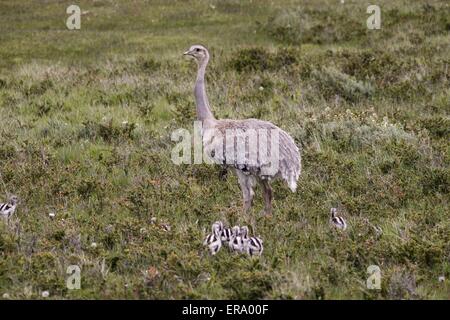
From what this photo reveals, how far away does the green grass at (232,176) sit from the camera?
23.5 ft

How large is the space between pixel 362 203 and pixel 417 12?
18143 mm

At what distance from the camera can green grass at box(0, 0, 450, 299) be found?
7.15 meters

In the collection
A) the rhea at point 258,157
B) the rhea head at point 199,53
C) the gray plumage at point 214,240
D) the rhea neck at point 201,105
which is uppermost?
the rhea head at point 199,53

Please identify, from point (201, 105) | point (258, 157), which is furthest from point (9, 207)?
point (258, 157)

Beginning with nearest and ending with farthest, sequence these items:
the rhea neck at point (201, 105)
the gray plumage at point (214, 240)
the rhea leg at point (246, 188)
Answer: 1. the gray plumage at point (214, 240)
2. the rhea leg at point (246, 188)
3. the rhea neck at point (201, 105)

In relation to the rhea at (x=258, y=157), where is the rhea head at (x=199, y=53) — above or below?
above

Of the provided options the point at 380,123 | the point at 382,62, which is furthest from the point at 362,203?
the point at 382,62

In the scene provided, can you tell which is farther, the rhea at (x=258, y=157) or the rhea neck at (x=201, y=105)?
the rhea neck at (x=201, y=105)

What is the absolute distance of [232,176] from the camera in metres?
10.8

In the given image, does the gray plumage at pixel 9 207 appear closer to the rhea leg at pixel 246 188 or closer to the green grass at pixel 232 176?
the green grass at pixel 232 176

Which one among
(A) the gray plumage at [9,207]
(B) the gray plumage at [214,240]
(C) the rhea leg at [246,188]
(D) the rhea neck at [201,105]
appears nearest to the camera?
(B) the gray plumage at [214,240]

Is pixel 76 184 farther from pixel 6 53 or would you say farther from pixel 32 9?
pixel 32 9

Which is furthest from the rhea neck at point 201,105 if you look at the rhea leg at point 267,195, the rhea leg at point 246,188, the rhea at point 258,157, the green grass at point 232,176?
the rhea leg at point 267,195

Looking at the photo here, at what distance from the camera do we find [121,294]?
6742 millimetres
